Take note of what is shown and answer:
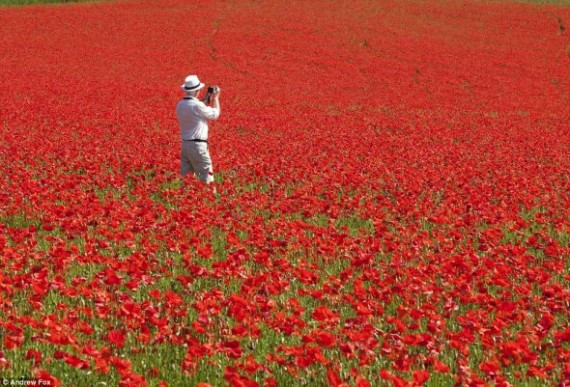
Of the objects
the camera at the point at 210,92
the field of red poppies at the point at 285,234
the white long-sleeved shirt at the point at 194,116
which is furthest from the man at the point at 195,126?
the field of red poppies at the point at 285,234

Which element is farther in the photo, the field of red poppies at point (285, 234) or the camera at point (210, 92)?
the camera at point (210, 92)

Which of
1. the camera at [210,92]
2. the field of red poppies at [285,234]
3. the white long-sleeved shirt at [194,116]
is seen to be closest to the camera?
the field of red poppies at [285,234]

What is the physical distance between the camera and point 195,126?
11.3 meters

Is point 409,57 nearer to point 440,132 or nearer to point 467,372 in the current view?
point 440,132

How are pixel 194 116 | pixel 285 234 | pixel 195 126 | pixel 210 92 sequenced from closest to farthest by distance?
pixel 285 234 < pixel 194 116 < pixel 195 126 < pixel 210 92

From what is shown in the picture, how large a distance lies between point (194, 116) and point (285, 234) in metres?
4.10

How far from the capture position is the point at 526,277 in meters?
6.29

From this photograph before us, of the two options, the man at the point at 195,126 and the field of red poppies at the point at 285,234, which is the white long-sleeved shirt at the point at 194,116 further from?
the field of red poppies at the point at 285,234

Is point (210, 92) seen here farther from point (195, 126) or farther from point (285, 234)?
point (285, 234)

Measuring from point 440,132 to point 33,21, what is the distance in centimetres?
3446

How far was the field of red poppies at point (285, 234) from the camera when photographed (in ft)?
14.1

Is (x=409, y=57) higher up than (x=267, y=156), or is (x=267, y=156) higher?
(x=267, y=156)

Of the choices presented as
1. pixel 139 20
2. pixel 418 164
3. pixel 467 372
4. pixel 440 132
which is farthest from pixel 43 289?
pixel 139 20

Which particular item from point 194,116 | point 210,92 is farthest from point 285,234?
point 210,92
